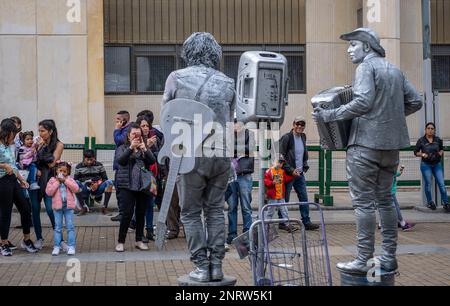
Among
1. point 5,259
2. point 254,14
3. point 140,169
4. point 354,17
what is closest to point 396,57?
point 354,17

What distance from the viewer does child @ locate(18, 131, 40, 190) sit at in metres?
11.5

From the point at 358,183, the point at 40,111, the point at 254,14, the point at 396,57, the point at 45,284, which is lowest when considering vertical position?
the point at 45,284

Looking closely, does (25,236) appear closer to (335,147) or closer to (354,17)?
(335,147)

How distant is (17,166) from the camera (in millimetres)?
11695

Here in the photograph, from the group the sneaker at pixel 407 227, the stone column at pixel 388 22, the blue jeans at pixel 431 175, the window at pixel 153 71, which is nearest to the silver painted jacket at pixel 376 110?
the sneaker at pixel 407 227

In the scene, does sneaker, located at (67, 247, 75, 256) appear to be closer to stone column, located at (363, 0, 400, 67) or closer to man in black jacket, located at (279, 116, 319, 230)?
man in black jacket, located at (279, 116, 319, 230)

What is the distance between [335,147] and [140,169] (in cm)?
401

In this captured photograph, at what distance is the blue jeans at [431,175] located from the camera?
1598 centimetres

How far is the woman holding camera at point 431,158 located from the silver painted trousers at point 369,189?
8.36 m

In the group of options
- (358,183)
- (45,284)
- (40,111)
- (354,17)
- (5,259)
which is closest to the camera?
(358,183)

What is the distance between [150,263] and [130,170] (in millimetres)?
1558

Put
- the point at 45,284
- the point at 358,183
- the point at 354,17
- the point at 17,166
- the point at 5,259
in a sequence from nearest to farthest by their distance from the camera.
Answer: the point at 358,183, the point at 45,284, the point at 5,259, the point at 17,166, the point at 354,17

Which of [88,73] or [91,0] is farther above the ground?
[91,0]

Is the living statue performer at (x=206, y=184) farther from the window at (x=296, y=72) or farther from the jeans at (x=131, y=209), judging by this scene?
the window at (x=296, y=72)
